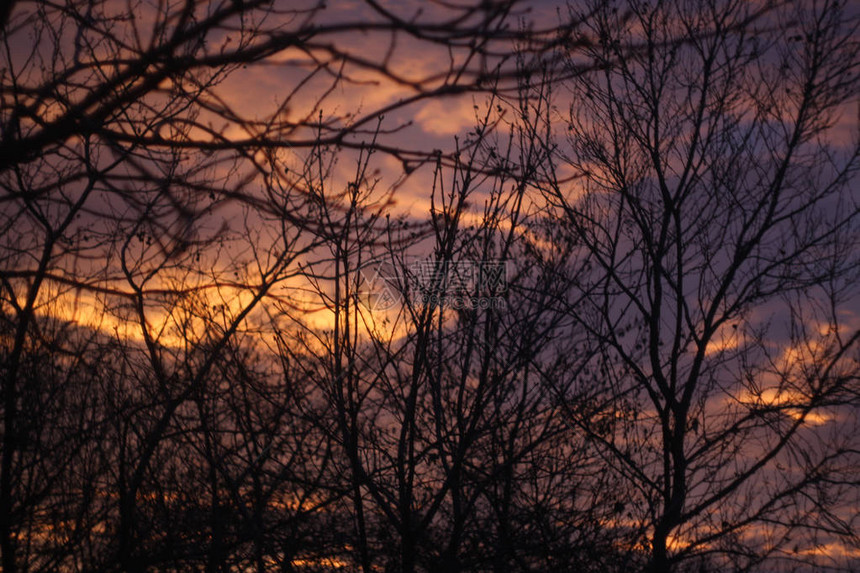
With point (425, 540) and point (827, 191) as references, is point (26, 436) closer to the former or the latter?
point (425, 540)

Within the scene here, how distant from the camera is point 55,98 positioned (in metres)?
4.24

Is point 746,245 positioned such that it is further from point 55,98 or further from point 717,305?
point 55,98

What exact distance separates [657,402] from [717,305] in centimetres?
99

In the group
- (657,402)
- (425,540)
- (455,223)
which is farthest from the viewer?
(657,402)

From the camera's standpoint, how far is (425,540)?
454 cm

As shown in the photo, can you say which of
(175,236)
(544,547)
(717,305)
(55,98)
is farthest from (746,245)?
(55,98)

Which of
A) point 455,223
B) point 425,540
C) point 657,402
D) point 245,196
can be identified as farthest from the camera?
point 657,402

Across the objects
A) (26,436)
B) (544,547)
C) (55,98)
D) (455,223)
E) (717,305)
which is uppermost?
(55,98)

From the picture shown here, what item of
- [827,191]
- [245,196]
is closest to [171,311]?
[245,196]

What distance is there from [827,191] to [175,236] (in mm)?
5143

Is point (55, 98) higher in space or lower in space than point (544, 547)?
higher

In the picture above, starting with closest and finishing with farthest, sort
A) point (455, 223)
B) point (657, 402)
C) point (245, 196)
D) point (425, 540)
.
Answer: point (455, 223), point (425, 540), point (245, 196), point (657, 402)

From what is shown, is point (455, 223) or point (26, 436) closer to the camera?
point (455, 223)

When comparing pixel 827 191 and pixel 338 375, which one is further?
pixel 827 191
